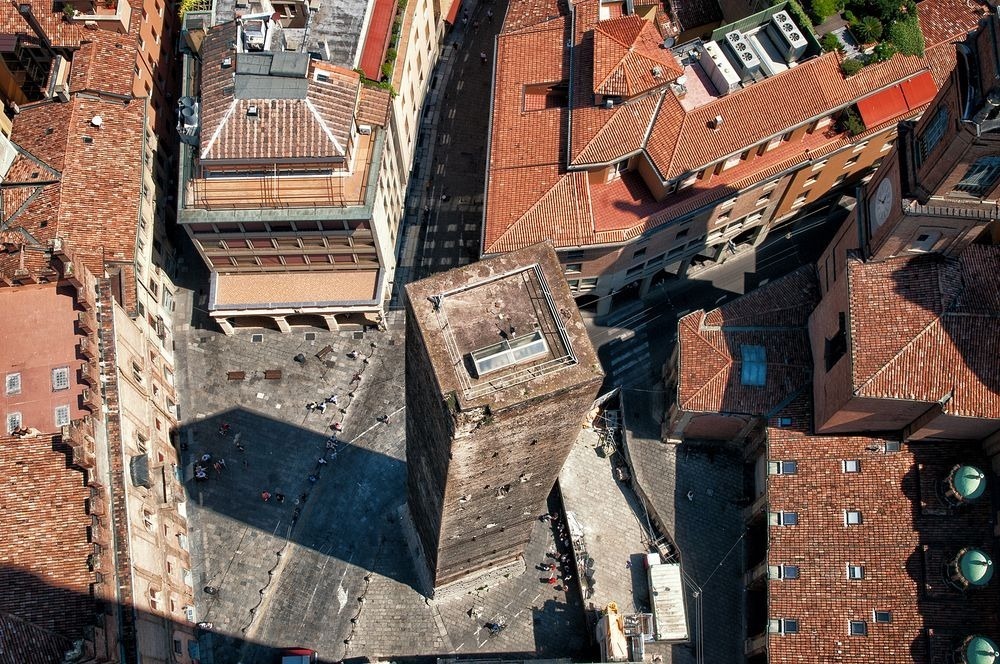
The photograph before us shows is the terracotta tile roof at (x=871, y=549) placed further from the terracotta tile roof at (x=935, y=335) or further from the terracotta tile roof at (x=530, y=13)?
the terracotta tile roof at (x=530, y=13)

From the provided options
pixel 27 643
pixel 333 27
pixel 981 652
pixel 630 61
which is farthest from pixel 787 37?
pixel 27 643

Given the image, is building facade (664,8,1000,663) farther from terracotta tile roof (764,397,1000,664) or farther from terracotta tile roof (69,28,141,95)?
terracotta tile roof (69,28,141,95)

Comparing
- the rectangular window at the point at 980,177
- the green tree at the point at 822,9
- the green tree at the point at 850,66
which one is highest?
the green tree at the point at 822,9

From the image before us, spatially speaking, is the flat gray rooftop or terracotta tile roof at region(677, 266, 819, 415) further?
the flat gray rooftop

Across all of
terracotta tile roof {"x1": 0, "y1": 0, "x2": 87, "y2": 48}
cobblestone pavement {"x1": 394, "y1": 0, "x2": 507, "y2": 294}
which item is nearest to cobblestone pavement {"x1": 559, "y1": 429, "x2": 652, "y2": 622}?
cobblestone pavement {"x1": 394, "y1": 0, "x2": 507, "y2": 294}

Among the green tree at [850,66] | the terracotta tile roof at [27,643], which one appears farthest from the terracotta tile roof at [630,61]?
the terracotta tile roof at [27,643]

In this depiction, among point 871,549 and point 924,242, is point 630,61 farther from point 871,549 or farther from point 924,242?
point 871,549
